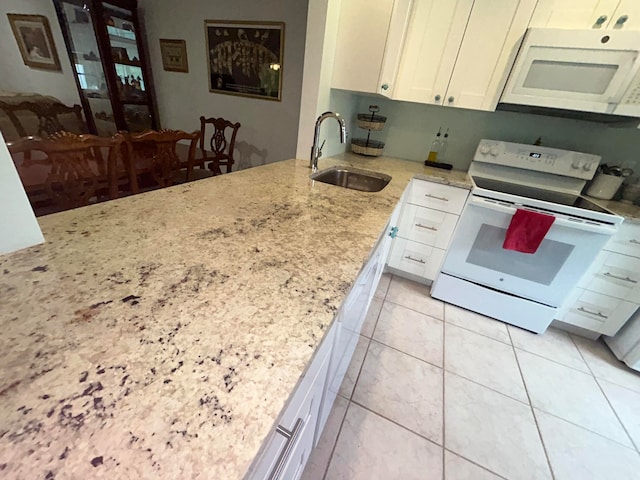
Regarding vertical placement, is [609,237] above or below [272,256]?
below

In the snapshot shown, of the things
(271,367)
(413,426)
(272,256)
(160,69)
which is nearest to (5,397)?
(271,367)

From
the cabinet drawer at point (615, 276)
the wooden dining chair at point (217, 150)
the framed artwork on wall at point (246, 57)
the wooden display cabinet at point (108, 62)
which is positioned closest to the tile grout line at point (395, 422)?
the cabinet drawer at point (615, 276)

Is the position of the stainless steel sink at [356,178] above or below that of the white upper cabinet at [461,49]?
below

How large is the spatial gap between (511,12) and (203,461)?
8.14 feet

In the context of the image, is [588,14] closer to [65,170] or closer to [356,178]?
[356,178]

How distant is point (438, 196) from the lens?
1.95 meters

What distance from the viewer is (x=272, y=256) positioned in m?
0.70

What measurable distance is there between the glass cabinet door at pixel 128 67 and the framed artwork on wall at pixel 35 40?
102cm

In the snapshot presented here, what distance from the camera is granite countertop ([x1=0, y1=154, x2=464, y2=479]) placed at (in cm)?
31

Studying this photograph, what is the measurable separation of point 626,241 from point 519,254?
1.94 ft

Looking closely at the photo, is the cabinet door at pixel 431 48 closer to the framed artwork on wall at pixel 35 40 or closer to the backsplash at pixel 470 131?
the backsplash at pixel 470 131

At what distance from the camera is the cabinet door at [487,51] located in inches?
62.9

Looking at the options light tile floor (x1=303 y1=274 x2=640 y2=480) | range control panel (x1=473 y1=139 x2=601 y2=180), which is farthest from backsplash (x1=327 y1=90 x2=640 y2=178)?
light tile floor (x1=303 y1=274 x2=640 y2=480)

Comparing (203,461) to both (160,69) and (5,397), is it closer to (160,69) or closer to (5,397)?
(5,397)
